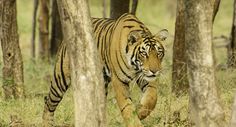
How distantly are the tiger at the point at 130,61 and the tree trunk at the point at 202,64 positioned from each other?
1.00m

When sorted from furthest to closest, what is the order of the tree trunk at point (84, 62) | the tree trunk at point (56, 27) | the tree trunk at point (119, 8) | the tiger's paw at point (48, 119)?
the tree trunk at point (56, 27) < the tree trunk at point (119, 8) < the tiger's paw at point (48, 119) < the tree trunk at point (84, 62)

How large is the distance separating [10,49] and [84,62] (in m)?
3.26

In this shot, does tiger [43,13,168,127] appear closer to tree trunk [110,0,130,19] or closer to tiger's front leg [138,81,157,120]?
tiger's front leg [138,81,157,120]

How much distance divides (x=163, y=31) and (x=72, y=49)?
5.20ft

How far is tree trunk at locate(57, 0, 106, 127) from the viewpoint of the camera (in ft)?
17.4

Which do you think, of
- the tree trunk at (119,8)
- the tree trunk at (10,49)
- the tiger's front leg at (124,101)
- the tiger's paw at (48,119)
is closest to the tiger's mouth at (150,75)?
the tiger's front leg at (124,101)

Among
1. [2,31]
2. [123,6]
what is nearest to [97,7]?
[123,6]

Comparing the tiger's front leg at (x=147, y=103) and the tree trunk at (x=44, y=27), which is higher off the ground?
the tree trunk at (x=44, y=27)

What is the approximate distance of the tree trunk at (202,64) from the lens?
16.8 feet

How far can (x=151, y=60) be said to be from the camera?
643 centimetres

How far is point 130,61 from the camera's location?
6723 mm

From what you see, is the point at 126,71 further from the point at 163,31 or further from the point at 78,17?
the point at 78,17

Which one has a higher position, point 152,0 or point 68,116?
point 152,0

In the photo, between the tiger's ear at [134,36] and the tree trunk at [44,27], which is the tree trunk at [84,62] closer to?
the tiger's ear at [134,36]
